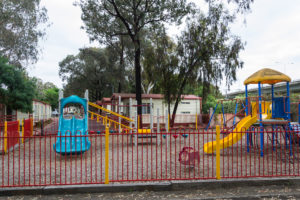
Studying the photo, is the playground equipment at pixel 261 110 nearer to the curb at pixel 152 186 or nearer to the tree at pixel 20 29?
the curb at pixel 152 186

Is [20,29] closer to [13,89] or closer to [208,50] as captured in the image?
A: [13,89]

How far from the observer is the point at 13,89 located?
17.6m

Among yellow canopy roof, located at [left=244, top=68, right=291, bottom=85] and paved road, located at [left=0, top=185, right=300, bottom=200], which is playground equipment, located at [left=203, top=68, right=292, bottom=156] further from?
paved road, located at [left=0, top=185, right=300, bottom=200]

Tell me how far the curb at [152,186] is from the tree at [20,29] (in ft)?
69.0

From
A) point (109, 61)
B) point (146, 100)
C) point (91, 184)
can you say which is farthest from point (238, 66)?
point (109, 61)

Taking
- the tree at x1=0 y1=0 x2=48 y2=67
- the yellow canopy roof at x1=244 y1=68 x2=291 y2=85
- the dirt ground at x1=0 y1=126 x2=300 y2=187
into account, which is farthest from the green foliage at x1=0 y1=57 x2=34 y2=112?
the yellow canopy roof at x1=244 y1=68 x2=291 y2=85

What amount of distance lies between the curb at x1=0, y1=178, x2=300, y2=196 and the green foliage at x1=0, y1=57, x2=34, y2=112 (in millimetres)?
14307

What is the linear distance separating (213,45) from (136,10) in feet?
21.7

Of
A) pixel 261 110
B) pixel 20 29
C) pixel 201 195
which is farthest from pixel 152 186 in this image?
pixel 20 29

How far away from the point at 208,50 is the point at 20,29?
18.0 m

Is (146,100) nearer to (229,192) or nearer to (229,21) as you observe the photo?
(229,21)

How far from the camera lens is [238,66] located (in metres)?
19.1

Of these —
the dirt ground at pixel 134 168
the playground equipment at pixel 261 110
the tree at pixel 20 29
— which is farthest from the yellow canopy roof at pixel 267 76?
the tree at pixel 20 29

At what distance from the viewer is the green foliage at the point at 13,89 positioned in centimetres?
1691
